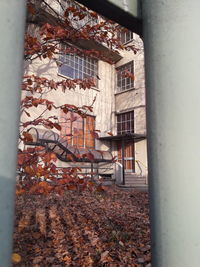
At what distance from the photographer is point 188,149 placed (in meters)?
0.76

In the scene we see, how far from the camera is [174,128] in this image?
77 cm

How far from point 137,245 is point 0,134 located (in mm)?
3344

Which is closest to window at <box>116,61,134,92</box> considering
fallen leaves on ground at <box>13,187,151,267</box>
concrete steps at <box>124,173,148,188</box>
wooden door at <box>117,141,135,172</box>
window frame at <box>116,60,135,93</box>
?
window frame at <box>116,60,135,93</box>

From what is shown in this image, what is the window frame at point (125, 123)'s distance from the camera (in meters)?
15.9

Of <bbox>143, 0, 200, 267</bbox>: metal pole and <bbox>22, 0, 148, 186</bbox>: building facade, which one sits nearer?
<bbox>143, 0, 200, 267</bbox>: metal pole

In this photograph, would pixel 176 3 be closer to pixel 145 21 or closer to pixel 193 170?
pixel 145 21

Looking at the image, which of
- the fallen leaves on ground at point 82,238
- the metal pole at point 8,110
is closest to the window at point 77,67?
the fallen leaves on ground at point 82,238

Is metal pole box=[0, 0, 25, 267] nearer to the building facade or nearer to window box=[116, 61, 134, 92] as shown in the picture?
the building facade

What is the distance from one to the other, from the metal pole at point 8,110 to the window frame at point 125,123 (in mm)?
15220

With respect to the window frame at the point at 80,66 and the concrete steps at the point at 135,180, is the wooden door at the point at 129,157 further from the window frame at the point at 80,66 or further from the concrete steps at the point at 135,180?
the window frame at the point at 80,66

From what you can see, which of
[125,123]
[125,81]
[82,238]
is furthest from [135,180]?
[82,238]

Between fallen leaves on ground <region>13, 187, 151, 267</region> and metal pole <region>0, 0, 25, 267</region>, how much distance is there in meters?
2.55

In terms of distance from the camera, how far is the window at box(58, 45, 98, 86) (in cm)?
1393

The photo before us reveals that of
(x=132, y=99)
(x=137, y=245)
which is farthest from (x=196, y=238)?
(x=132, y=99)
